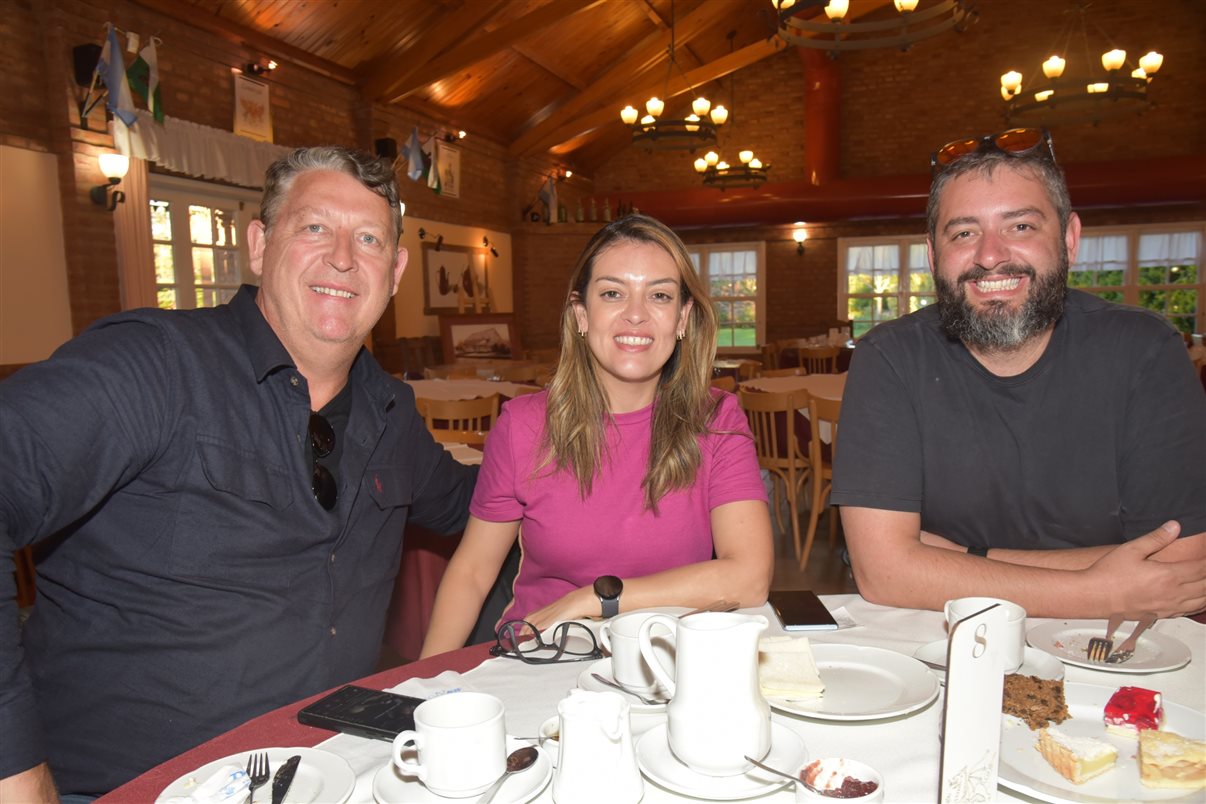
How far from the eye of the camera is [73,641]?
1.37 metres

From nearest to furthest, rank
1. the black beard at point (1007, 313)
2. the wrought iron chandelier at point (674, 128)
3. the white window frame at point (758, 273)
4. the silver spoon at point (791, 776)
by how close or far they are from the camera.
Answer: the silver spoon at point (791, 776), the black beard at point (1007, 313), the wrought iron chandelier at point (674, 128), the white window frame at point (758, 273)

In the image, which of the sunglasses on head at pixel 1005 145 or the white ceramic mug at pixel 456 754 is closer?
the white ceramic mug at pixel 456 754

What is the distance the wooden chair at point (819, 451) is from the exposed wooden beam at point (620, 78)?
8346 mm

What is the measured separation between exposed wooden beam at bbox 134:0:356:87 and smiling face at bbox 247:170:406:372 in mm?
6432

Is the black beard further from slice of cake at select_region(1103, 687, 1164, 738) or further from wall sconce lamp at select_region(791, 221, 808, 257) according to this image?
wall sconce lamp at select_region(791, 221, 808, 257)

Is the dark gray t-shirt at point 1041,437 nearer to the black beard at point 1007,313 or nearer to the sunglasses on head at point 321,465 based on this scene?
the black beard at point 1007,313

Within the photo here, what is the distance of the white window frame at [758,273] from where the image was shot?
14539mm

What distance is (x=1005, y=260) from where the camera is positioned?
1.75 m

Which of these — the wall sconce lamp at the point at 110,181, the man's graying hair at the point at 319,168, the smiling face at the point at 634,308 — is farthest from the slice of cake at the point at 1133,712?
the wall sconce lamp at the point at 110,181

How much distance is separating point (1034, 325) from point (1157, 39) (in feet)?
46.0

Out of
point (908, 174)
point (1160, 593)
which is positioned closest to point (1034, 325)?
point (1160, 593)

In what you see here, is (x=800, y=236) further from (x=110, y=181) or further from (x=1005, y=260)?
(x=1005, y=260)

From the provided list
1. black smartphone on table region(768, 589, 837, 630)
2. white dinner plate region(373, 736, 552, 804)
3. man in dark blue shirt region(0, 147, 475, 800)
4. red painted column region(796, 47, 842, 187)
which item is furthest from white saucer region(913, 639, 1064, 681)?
red painted column region(796, 47, 842, 187)

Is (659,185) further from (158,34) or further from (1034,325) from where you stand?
(1034,325)
